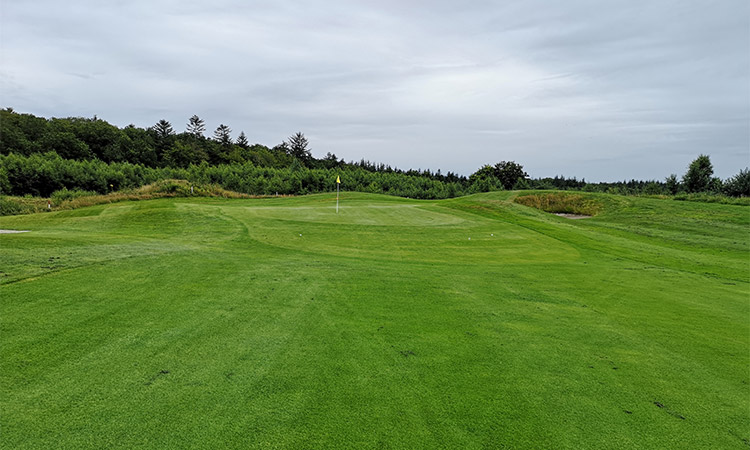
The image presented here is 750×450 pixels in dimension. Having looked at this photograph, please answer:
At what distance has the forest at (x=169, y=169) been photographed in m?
43.9

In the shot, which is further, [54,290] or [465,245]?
[465,245]

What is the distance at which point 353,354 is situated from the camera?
429cm

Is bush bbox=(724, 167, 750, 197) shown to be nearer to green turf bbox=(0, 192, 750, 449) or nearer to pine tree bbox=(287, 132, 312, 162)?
green turf bbox=(0, 192, 750, 449)

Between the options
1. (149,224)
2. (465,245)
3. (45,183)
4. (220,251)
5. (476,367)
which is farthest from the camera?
(45,183)

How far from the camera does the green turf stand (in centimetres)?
292

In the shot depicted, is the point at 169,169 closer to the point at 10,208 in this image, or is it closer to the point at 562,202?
the point at 10,208

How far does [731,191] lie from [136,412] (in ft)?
190

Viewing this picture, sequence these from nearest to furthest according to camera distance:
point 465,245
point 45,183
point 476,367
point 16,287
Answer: point 476,367 < point 16,287 < point 465,245 < point 45,183

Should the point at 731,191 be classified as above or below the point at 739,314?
above

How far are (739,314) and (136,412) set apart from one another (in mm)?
9951

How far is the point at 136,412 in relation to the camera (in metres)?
2.92

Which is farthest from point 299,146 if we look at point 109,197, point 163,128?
point 109,197

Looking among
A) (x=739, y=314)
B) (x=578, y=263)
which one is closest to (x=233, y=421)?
(x=739, y=314)

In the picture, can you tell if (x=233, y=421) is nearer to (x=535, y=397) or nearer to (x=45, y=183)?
(x=535, y=397)
